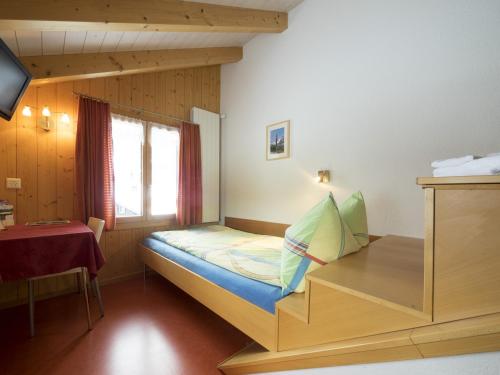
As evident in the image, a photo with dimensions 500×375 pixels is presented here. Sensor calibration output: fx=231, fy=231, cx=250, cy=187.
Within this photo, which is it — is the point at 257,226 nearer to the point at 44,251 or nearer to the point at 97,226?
the point at 97,226

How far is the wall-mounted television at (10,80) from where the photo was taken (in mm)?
1648

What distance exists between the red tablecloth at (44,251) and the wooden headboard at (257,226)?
190 cm

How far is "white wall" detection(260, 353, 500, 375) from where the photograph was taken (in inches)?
20.2

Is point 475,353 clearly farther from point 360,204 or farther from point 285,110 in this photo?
point 285,110

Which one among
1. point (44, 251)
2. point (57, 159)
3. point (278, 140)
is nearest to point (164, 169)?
point (57, 159)

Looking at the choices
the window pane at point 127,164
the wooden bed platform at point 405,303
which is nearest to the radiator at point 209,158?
the window pane at point 127,164

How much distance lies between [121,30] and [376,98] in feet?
7.60

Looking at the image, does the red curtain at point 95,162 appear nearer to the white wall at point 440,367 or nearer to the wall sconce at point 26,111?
the wall sconce at point 26,111

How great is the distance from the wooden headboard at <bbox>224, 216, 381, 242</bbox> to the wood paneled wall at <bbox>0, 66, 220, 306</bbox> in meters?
1.13

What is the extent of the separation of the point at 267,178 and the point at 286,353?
7.36ft

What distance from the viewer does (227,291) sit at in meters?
1.62

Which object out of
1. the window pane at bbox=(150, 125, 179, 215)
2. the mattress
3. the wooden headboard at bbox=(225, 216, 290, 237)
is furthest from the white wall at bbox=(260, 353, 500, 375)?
the window pane at bbox=(150, 125, 179, 215)

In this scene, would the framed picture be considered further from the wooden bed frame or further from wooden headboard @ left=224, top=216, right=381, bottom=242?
the wooden bed frame

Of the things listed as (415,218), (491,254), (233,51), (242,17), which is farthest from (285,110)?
(491,254)
